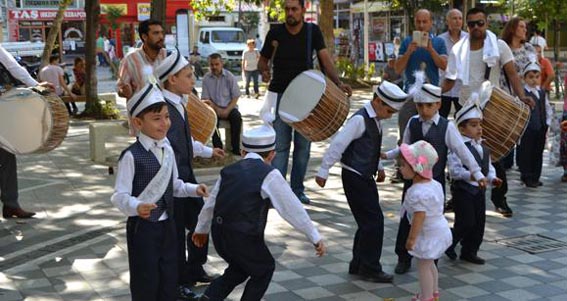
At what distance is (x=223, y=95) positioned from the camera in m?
11.3

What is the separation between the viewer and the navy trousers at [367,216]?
5.52 meters

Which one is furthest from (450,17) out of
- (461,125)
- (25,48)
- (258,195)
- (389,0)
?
(25,48)

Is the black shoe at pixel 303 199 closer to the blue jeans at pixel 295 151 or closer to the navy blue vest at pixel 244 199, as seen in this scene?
the blue jeans at pixel 295 151

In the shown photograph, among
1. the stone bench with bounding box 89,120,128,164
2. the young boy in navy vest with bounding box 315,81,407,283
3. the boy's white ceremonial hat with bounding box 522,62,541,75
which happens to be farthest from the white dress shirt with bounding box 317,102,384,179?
the stone bench with bounding box 89,120,128,164

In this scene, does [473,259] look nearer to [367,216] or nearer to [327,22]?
[367,216]

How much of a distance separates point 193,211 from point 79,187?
4.17 m

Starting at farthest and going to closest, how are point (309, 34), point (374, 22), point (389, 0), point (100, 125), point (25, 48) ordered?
point (374, 22) < point (25, 48) < point (389, 0) < point (100, 125) < point (309, 34)

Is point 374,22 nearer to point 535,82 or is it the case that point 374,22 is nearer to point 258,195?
point 535,82

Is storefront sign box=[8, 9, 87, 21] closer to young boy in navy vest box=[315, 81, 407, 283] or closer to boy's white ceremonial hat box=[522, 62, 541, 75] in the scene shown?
boy's white ceremonial hat box=[522, 62, 541, 75]

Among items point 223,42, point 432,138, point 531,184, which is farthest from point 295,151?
point 223,42

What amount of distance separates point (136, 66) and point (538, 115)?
195 inches

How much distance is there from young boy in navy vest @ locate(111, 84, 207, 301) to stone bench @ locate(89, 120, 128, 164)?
6.43 metres

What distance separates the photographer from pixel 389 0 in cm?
2614

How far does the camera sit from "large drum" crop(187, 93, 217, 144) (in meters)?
6.64
